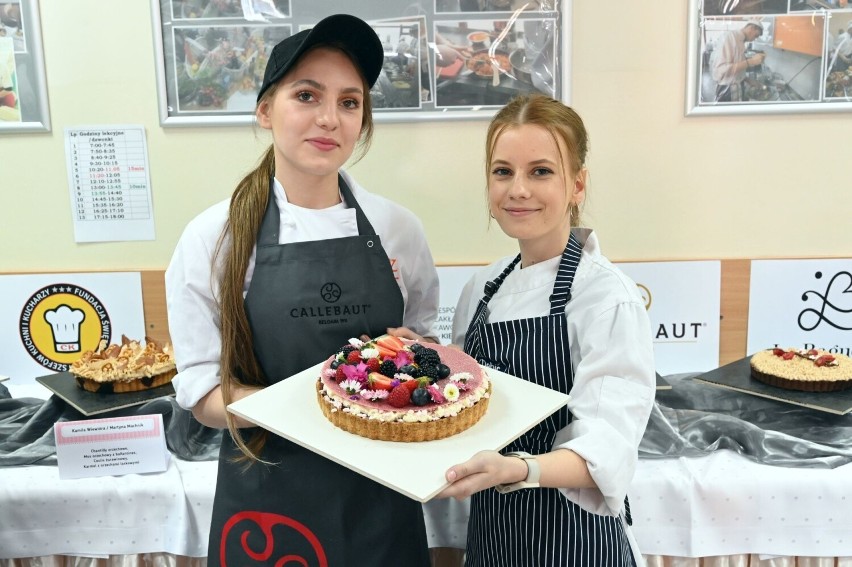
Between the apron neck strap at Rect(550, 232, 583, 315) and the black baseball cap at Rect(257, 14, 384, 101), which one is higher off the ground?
the black baseball cap at Rect(257, 14, 384, 101)

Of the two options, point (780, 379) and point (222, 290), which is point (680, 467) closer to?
point (780, 379)

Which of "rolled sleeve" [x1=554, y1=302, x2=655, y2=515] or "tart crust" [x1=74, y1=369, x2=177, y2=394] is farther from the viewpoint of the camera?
"tart crust" [x1=74, y1=369, x2=177, y2=394]

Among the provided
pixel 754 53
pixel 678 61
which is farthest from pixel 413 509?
pixel 754 53

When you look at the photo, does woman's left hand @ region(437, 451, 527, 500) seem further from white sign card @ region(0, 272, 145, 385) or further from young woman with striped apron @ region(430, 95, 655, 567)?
white sign card @ region(0, 272, 145, 385)

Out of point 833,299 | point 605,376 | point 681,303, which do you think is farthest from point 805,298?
point 605,376

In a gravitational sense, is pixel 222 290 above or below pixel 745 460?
above

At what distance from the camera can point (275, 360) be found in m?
1.20

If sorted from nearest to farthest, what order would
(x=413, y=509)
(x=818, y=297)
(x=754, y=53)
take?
1. (x=413, y=509)
2. (x=754, y=53)
3. (x=818, y=297)

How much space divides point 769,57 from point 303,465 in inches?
73.8

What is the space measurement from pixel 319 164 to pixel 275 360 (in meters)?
0.39

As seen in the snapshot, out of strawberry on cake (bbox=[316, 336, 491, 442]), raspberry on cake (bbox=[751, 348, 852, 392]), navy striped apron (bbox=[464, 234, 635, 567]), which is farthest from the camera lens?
raspberry on cake (bbox=[751, 348, 852, 392])

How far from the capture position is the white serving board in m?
0.87

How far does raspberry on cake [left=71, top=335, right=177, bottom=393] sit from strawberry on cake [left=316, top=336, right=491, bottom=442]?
89 cm

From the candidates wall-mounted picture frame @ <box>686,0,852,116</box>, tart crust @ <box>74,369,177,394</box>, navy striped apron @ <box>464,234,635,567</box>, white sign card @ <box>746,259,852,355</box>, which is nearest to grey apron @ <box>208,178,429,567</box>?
navy striped apron @ <box>464,234,635,567</box>
